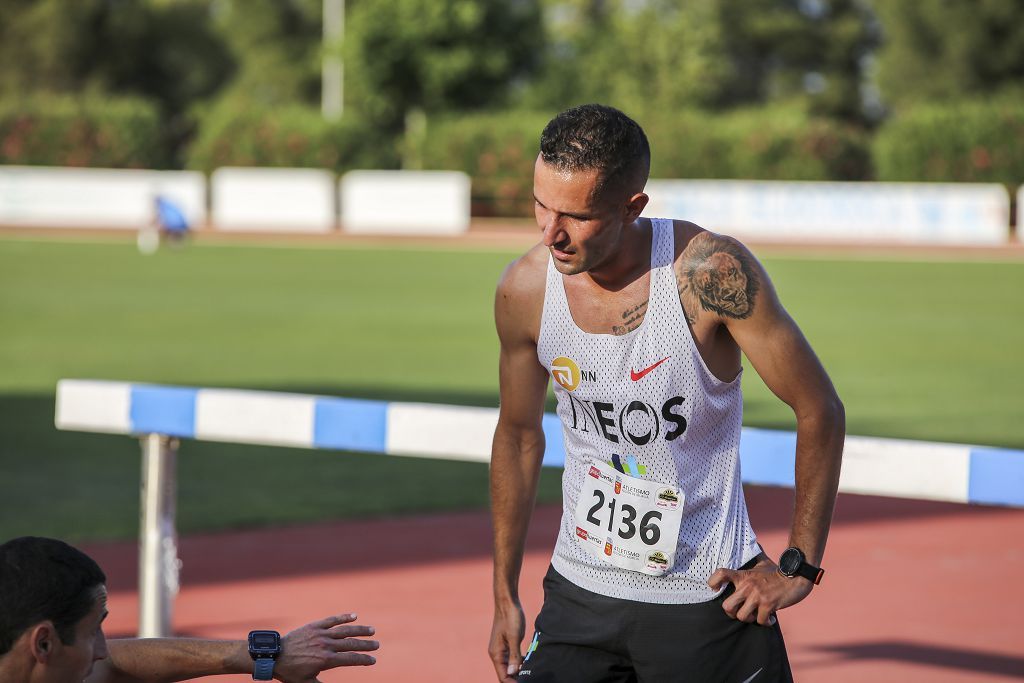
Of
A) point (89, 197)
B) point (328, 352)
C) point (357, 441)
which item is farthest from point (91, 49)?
point (357, 441)

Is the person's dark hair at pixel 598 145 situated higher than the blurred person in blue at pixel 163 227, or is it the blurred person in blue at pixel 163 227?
the person's dark hair at pixel 598 145

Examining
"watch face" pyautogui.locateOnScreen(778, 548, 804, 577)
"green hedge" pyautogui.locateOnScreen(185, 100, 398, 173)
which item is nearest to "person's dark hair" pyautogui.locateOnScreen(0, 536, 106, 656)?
"watch face" pyautogui.locateOnScreen(778, 548, 804, 577)

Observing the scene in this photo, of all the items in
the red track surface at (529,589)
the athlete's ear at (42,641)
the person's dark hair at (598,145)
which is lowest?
the red track surface at (529,589)

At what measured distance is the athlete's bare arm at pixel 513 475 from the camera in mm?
3678

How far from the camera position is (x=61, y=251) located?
111ft

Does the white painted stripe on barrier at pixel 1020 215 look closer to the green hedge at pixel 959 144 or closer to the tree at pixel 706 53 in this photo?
the green hedge at pixel 959 144

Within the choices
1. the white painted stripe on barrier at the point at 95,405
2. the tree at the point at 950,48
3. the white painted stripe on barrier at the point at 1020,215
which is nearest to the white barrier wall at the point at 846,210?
the white painted stripe on barrier at the point at 1020,215

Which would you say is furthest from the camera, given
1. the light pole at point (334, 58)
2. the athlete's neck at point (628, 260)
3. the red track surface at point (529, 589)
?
the light pole at point (334, 58)

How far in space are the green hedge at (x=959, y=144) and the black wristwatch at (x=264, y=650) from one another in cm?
4290

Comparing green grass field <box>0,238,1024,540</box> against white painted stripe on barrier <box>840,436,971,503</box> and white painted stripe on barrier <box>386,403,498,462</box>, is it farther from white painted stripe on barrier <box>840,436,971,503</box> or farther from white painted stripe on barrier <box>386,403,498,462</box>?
white painted stripe on barrier <box>840,436,971,503</box>

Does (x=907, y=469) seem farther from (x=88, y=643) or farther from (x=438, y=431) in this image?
(x=88, y=643)

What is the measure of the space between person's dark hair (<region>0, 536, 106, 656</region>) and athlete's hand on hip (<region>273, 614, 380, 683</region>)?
552 millimetres

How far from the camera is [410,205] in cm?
4172

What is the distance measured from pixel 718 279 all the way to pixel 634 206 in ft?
0.81
